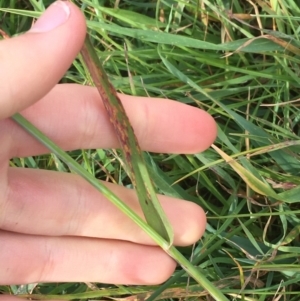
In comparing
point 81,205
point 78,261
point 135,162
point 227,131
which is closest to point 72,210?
point 81,205

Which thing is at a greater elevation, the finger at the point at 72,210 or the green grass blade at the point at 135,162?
the green grass blade at the point at 135,162

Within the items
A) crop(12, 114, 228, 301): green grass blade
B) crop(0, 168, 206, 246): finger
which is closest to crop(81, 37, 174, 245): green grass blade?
crop(12, 114, 228, 301): green grass blade

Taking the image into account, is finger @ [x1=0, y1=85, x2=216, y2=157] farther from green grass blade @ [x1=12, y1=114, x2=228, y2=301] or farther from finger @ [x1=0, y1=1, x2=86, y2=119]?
finger @ [x1=0, y1=1, x2=86, y2=119]

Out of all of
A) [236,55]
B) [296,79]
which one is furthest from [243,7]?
[296,79]

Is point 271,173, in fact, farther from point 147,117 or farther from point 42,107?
point 42,107

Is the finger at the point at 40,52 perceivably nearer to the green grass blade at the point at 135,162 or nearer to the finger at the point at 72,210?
the green grass blade at the point at 135,162

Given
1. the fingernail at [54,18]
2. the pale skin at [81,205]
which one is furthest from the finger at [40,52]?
the pale skin at [81,205]
